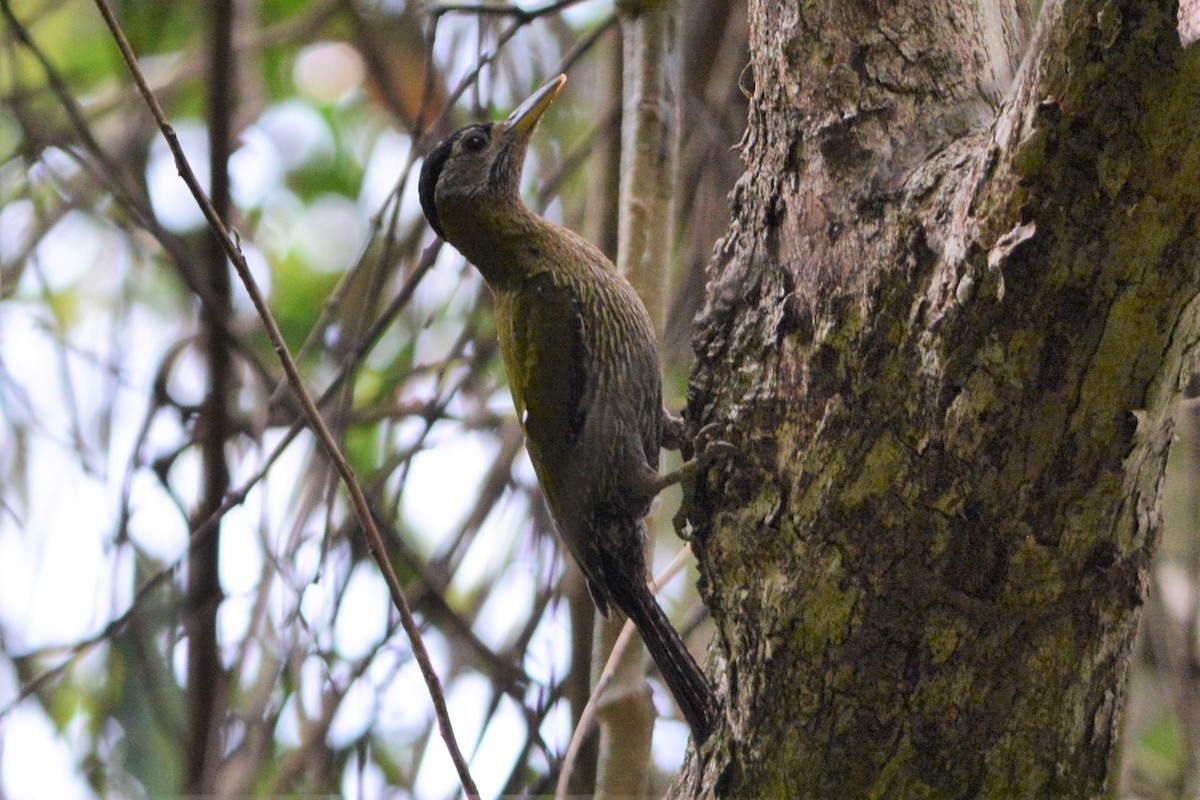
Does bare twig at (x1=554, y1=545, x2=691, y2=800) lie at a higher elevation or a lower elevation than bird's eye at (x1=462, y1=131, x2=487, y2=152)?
lower

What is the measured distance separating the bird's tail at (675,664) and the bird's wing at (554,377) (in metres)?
0.42

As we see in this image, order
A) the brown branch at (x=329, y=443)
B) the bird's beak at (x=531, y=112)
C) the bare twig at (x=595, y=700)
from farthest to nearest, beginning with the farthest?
the bird's beak at (x=531, y=112) → the bare twig at (x=595, y=700) → the brown branch at (x=329, y=443)

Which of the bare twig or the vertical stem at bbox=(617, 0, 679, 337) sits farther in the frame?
the vertical stem at bbox=(617, 0, 679, 337)

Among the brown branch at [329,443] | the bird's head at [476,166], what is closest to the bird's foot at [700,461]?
the brown branch at [329,443]

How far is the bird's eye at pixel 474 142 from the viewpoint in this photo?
3.23m

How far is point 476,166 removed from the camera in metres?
3.26

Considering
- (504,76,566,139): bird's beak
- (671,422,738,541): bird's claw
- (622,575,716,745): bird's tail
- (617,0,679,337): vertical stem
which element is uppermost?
(504,76,566,139): bird's beak

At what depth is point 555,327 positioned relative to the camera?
2.91 metres

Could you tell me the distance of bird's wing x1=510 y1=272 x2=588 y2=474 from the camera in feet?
9.52

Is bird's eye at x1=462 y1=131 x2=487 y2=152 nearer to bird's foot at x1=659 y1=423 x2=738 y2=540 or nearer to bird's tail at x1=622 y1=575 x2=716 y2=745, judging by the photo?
bird's tail at x1=622 y1=575 x2=716 y2=745

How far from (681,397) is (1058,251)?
2.49 metres

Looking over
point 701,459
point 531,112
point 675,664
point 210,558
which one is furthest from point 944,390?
point 210,558

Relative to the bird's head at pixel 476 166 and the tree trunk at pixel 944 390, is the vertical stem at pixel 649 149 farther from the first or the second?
the tree trunk at pixel 944 390

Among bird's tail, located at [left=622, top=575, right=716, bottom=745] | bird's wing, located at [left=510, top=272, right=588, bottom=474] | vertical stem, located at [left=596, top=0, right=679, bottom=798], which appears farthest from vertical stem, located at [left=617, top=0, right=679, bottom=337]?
bird's tail, located at [left=622, top=575, right=716, bottom=745]
